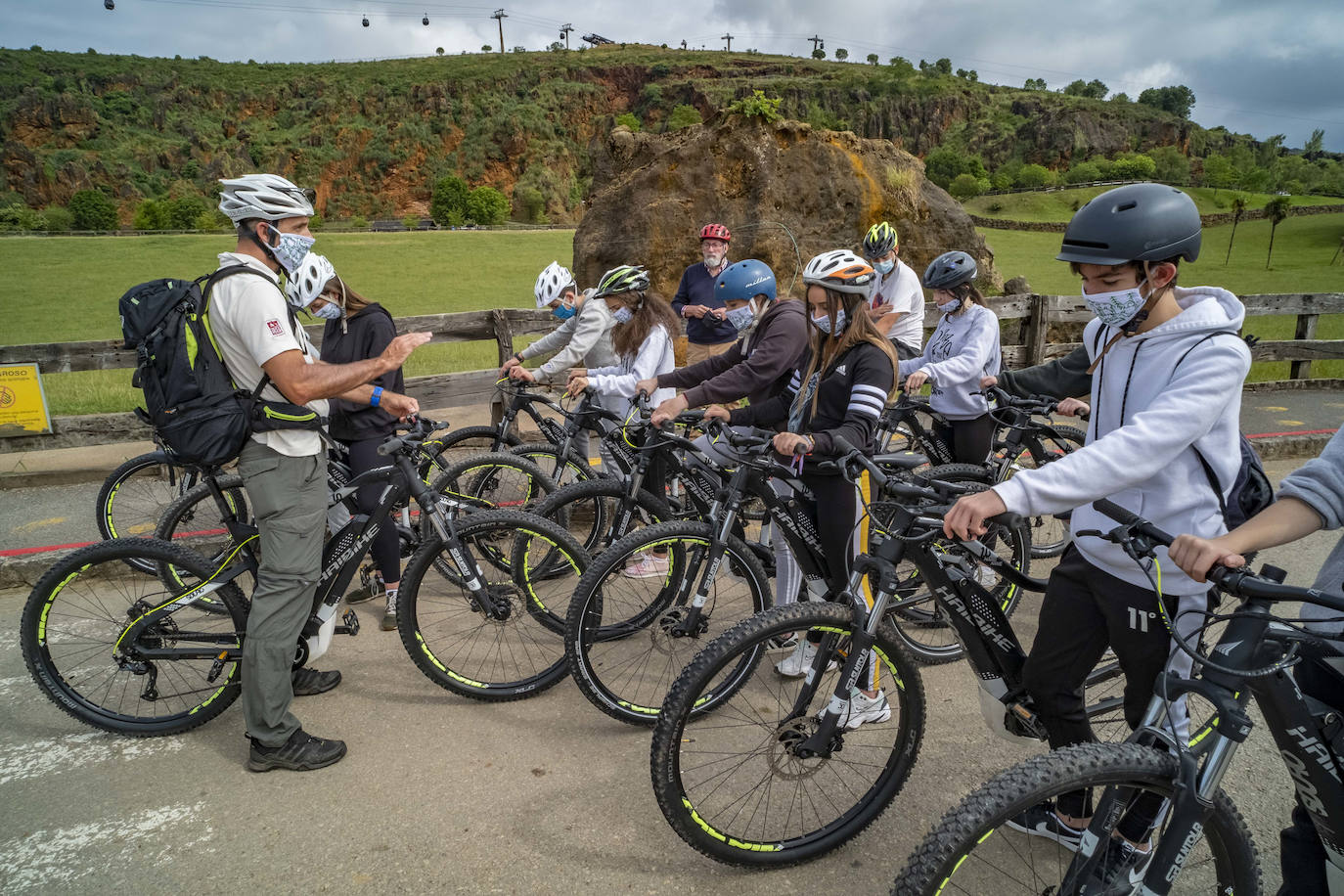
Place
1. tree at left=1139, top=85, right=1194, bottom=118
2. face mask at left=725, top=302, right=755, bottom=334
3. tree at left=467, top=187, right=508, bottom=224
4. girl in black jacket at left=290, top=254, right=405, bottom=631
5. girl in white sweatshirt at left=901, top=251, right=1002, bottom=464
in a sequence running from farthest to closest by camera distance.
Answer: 1. tree at left=1139, top=85, right=1194, bottom=118
2. tree at left=467, top=187, right=508, bottom=224
3. girl in white sweatshirt at left=901, top=251, right=1002, bottom=464
4. face mask at left=725, top=302, right=755, bottom=334
5. girl in black jacket at left=290, top=254, right=405, bottom=631

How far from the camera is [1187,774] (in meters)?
1.90

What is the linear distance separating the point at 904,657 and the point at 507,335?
5984 millimetres

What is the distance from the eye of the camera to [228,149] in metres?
100

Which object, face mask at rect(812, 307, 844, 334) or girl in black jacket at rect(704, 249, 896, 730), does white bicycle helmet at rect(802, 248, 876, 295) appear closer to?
girl in black jacket at rect(704, 249, 896, 730)

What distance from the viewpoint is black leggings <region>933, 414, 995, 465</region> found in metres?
5.31

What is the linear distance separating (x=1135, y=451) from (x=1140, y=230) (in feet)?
2.13

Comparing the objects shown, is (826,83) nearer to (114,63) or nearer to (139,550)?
(114,63)

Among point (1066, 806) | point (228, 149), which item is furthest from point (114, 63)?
point (1066, 806)

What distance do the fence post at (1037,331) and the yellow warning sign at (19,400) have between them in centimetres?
984

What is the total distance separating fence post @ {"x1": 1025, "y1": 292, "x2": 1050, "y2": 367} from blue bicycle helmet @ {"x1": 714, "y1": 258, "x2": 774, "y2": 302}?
554 cm

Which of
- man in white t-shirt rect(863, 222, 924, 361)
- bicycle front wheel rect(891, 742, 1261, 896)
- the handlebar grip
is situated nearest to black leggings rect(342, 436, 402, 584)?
bicycle front wheel rect(891, 742, 1261, 896)

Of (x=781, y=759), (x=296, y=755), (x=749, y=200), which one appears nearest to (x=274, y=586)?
(x=296, y=755)

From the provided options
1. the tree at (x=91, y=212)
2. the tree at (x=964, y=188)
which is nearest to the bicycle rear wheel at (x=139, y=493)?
the tree at (x=964, y=188)

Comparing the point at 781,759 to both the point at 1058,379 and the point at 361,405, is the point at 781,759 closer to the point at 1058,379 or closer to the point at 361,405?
the point at 1058,379
